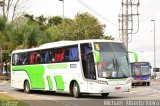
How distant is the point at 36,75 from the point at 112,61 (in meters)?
7.93

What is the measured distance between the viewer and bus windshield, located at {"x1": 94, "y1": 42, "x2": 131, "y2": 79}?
1086 inches

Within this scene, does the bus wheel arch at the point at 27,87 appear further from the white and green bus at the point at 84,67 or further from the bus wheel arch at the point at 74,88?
the bus wheel arch at the point at 74,88

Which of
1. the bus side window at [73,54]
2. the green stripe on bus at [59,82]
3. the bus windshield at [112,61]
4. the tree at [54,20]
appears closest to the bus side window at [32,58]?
the green stripe on bus at [59,82]

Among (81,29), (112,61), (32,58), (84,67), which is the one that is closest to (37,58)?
(32,58)

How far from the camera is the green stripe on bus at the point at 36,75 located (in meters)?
33.4

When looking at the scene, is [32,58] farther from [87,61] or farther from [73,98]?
[87,61]

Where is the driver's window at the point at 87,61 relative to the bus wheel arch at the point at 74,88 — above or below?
above

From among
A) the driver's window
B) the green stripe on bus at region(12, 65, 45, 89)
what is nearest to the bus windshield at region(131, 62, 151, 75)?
the green stripe on bus at region(12, 65, 45, 89)

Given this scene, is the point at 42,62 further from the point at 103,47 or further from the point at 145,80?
the point at 145,80

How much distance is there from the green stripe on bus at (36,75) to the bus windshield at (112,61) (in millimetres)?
6441

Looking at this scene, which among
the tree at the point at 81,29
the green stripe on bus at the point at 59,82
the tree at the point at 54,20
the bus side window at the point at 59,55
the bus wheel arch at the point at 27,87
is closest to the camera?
the bus side window at the point at 59,55

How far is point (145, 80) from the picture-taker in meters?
51.5

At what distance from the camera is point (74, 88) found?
97.3 ft

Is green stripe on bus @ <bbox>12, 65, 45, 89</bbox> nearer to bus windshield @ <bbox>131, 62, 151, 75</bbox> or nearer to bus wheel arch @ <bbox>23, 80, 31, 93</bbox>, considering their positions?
bus wheel arch @ <bbox>23, 80, 31, 93</bbox>
